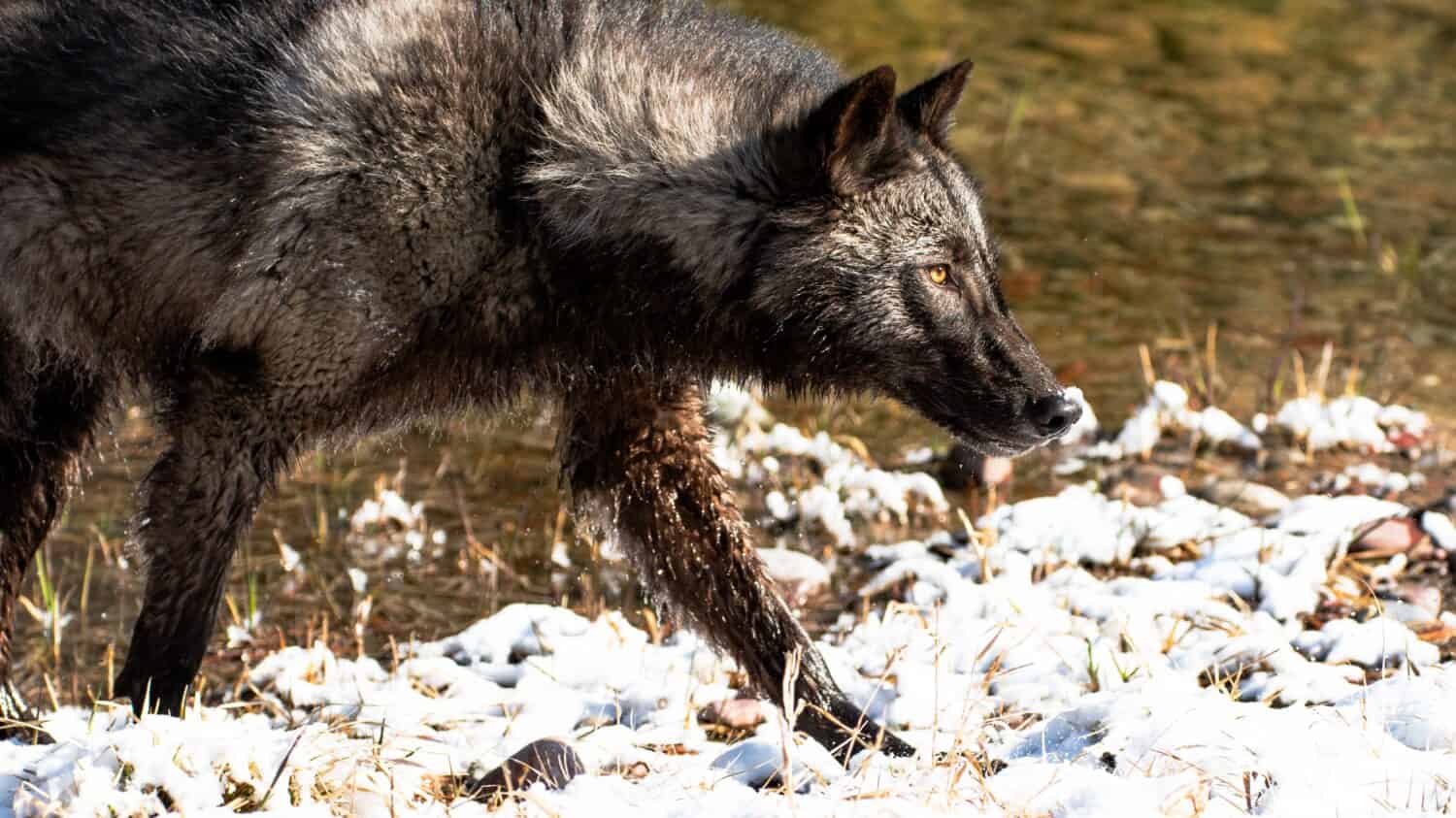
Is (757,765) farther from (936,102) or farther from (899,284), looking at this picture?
(936,102)

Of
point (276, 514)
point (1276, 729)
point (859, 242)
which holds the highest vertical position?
point (859, 242)

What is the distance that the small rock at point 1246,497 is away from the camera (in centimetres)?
605

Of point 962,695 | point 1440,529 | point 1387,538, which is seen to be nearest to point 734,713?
point 962,695

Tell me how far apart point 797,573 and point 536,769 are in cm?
191

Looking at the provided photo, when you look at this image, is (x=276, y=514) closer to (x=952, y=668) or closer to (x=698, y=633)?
(x=698, y=633)

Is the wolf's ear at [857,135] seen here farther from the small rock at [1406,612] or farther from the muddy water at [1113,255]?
the small rock at [1406,612]

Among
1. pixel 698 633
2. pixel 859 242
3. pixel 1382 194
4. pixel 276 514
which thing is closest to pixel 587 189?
pixel 859 242

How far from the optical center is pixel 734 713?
188 inches

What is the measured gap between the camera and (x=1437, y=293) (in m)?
8.09

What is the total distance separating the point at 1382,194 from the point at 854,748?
230 inches

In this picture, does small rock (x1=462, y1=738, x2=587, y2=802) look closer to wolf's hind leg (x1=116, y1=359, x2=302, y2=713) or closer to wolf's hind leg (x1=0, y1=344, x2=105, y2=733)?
wolf's hind leg (x1=116, y1=359, x2=302, y2=713)

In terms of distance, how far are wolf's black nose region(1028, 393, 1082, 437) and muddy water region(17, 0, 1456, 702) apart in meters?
1.35

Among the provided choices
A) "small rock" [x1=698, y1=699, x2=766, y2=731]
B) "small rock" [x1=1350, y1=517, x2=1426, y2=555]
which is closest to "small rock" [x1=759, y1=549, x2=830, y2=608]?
"small rock" [x1=698, y1=699, x2=766, y2=731]

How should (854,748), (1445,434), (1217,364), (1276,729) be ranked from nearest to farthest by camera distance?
(1276,729) → (854,748) → (1445,434) → (1217,364)
